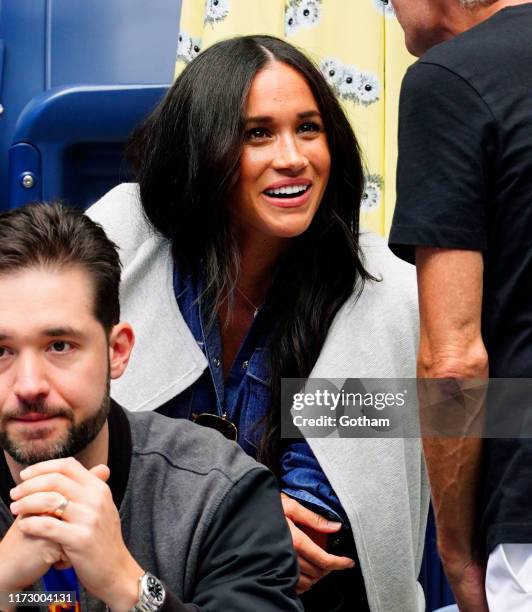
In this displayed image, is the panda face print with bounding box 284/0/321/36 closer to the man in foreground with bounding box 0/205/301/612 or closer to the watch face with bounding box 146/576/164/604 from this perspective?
the man in foreground with bounding box 0/205/301/612

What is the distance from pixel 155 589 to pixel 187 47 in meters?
1.55

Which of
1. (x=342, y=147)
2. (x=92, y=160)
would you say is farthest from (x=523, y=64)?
(x=92, y=160)

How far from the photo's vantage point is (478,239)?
5.16 feet

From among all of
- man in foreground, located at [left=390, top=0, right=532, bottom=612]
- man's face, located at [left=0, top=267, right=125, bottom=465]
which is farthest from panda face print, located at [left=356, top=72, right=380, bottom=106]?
man's face, located at [left=0, top=267, right=125, bottom=465]

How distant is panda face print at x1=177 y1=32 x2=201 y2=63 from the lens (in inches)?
104

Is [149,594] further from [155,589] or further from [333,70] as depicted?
[333,70]

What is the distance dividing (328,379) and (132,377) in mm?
342

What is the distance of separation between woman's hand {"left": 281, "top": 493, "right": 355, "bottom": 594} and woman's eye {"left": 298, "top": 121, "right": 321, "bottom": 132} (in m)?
0.66

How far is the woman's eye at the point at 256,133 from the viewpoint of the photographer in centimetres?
219

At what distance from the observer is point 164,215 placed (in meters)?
2.27

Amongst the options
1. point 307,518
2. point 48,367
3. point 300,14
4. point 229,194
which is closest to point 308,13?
point 300,14

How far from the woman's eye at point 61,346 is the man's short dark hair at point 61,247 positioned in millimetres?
79

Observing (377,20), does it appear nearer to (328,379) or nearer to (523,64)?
(328,379)

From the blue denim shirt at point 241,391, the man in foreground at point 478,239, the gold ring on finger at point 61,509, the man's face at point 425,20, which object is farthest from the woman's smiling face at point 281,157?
the gold ring on finger at point 61,509
